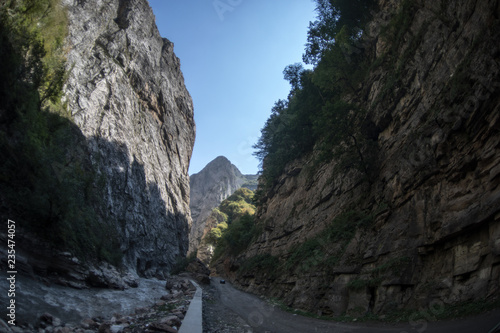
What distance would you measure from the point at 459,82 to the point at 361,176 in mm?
8532

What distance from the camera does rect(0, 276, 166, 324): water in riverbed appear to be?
6238 millimetres

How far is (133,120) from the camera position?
3416cm

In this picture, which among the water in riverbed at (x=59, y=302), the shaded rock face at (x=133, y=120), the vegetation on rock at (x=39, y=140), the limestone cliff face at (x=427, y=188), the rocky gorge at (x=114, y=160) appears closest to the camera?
the water in riverbed at (x=59, y=302)

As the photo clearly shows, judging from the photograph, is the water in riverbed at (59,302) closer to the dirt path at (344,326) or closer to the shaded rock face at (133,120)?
the dirt path at (344,326)

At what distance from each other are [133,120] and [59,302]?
98.1ft

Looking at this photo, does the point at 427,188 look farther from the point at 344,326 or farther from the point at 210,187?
the point at 210,187

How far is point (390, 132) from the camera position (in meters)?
16.2

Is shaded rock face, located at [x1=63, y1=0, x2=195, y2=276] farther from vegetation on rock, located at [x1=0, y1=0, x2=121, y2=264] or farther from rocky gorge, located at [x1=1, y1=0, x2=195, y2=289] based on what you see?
vegetation on rock, located at [x1=0, y1=0, x2=121, y2=264]

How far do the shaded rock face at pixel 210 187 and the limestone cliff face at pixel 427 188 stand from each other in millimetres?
89753

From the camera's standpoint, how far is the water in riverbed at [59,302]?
246 inches

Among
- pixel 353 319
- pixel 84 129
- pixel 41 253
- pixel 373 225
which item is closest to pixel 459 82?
pixel 373 225

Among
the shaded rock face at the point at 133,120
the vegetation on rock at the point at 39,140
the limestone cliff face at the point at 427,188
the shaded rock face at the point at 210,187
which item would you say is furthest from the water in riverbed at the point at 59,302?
the shaded rock face at the point at 210,187

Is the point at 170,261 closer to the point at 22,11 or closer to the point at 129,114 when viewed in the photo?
the point at 129,114

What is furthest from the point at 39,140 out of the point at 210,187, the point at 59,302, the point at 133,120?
the point at 210,187
